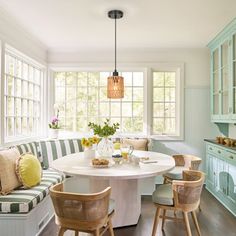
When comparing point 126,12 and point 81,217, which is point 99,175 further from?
point 126,12

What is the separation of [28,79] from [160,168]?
2955 millimetres

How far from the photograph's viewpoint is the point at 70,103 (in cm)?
525

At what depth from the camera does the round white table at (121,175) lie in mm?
2369

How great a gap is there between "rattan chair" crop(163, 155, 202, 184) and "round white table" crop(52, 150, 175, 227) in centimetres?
45

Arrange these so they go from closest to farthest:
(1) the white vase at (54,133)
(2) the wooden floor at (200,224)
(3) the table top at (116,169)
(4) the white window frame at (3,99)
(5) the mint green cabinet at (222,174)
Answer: (3) the table top at (116,169) < (2) the wooden floor at (200,224) < (4) the white window frame at (3,99) < (5) the mint green cabinet at (222,174) < (1) the white vase at (54,133)

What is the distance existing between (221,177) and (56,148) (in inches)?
101

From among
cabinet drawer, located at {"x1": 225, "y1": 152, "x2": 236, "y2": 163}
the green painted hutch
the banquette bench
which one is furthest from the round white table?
the green painted hutch

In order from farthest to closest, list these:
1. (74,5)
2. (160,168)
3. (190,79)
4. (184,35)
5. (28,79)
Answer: (190,79) < (28,79) < (184,35) < (74,5) < (160,168)

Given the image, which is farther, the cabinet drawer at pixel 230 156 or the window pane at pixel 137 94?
the window pane at pixel 137 94

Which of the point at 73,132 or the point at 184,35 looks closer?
the point at 184,35

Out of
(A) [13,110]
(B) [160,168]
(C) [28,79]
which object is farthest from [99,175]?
(C) [28,79]

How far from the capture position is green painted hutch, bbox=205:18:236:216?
363 cm

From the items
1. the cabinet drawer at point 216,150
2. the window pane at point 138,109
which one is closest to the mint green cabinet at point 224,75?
the cabinet drawer at point 216,150

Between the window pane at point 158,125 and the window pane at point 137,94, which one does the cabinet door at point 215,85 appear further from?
the window pane at point 137,94
